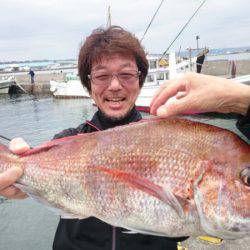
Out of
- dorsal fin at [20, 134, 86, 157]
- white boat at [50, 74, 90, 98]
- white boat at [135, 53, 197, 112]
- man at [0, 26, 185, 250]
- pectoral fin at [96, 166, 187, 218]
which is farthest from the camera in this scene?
white boat at [50, 74, 90, 98]

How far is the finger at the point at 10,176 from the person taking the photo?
7.47 feet

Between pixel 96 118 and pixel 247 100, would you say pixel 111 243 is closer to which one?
pixel 96 118

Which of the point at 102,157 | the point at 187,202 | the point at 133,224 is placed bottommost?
the point at 133,224

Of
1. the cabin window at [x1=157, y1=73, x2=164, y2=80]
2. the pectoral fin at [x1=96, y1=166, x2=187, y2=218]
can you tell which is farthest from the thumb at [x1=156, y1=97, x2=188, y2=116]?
the cabin window at [x1=157, y1=73, x2=164, y2=80]

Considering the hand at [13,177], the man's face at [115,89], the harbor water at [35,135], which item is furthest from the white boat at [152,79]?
the hand at [13,177]

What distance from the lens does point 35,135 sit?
20000 millimetres

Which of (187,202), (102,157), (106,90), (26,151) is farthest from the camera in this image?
(106,90)

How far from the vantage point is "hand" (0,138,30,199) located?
2.28 meters

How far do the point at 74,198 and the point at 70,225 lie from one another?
690 millimetres

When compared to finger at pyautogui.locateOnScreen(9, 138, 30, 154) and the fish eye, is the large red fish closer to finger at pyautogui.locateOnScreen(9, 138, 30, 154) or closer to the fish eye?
the fish eye

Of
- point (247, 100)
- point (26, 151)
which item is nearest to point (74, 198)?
point (26, 151)

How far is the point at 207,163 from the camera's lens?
72.4 inches

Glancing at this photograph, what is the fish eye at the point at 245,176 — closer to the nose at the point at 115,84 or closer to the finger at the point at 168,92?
the finger at the point at 168,92

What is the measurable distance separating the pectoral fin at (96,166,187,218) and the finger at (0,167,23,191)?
596 mm
